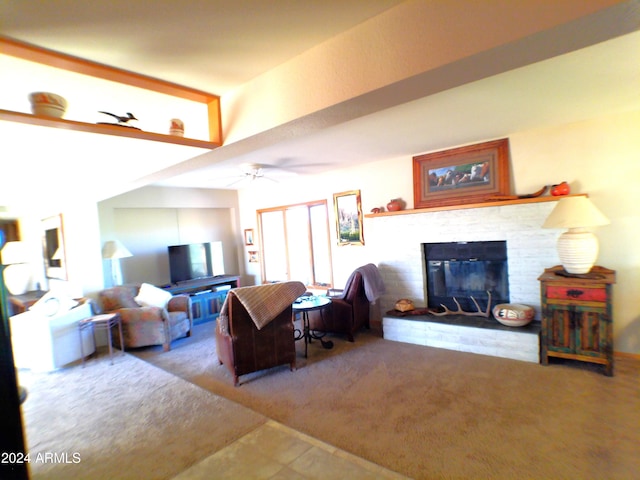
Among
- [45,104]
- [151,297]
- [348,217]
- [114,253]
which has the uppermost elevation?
[45,104]

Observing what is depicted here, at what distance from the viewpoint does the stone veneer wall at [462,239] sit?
150 inches

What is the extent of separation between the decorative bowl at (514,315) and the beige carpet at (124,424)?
9.02ft

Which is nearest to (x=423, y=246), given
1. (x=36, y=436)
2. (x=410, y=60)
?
(x=410, y=60)

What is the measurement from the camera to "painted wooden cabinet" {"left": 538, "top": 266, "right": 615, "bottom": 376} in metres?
3.06

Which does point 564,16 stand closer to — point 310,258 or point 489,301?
point 489,301

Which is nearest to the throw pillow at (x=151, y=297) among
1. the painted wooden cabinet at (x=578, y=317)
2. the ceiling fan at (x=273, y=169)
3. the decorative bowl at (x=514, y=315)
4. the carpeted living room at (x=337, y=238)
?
the carpeted living room at (x=337, y=238)

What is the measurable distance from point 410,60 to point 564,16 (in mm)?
538

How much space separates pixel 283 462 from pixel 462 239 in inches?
129

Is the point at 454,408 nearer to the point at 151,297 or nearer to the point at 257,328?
the point at 257,328

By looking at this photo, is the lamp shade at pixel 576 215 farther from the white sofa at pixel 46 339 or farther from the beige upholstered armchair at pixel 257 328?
the white sofa at pixel 46 339

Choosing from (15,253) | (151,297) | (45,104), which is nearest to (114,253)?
(151,297)

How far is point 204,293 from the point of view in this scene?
230 inches

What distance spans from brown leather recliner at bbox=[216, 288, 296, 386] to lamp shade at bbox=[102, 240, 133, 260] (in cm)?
242

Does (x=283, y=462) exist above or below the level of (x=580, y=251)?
below
